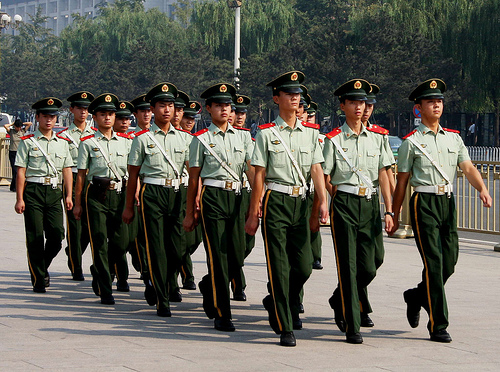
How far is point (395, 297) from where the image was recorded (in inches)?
353

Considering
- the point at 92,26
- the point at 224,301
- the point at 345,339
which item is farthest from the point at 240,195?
the point at 92,26

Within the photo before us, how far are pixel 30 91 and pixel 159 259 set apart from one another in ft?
211

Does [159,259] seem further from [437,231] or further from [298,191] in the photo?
[437,231]

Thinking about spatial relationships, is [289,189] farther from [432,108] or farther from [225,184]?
[432,108]

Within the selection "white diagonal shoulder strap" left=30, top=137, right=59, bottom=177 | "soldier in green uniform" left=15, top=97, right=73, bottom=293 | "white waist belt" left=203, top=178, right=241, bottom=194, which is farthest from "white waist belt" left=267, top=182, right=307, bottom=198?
"white diagonal shoulder strap" left=30, top=137, right=59, bottom=177

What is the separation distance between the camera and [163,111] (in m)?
8.16

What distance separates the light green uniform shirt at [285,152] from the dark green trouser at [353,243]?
361mm

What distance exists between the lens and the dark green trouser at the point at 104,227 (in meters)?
8.61

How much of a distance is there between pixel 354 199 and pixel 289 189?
0.52 meters

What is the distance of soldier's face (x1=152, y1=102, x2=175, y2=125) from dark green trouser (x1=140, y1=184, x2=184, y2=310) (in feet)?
1.93

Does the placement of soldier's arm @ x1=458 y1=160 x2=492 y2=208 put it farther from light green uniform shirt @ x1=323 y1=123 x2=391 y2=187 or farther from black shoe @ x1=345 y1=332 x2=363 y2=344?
black shoe @ x1=345 y1=332 x2=363 y2=344

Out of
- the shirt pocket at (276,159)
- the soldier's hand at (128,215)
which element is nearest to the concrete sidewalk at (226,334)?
the soldier's hand at (128,215)

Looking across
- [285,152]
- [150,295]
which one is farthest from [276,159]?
[150,295]

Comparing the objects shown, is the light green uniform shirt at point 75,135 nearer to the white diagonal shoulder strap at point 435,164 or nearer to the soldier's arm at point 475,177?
the white diagonal shoulder strap at point 435,164
